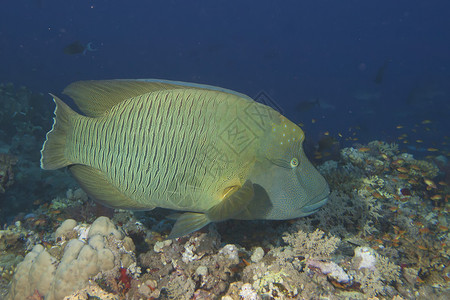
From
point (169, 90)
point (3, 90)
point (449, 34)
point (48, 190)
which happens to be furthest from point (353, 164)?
point (449, 34)

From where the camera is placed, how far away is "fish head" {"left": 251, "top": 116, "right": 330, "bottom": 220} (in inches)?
90.3

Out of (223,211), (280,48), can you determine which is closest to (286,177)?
(223,211)

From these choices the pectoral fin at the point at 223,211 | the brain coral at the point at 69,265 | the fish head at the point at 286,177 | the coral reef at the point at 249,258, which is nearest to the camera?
the pectoral fin at the point at 223,211

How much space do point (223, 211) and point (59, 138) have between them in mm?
1849

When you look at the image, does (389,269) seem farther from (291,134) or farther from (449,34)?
(449,34)

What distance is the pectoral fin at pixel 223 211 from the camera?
2.01m

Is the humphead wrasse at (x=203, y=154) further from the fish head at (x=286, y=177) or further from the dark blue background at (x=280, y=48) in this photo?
the dark blue background at (x=280, y=48)

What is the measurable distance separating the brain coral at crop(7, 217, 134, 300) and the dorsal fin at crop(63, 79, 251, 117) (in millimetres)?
1389

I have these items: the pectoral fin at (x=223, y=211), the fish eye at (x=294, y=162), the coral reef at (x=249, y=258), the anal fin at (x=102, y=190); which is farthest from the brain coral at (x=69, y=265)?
the fish eye at (x=294, y=162)

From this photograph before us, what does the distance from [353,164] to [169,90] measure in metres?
5.59

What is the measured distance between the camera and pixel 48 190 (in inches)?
364

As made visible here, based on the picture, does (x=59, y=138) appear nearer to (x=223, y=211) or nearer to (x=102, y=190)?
(x=102, y=190)

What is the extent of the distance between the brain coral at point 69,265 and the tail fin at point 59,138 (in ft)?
2.88

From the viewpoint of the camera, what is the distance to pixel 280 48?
65500mm
